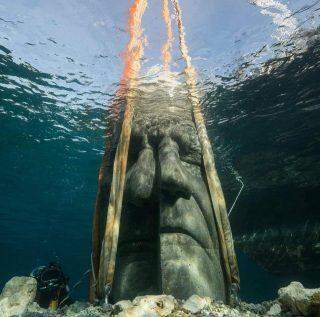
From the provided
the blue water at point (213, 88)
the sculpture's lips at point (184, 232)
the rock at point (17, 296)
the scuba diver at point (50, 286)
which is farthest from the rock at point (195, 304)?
the blue water at point (213, 88)

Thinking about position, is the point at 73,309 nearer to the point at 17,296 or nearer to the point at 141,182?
the point at 17,296

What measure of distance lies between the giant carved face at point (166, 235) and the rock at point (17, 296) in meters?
1.25

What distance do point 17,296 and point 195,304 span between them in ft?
9.27

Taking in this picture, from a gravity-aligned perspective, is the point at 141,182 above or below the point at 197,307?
above

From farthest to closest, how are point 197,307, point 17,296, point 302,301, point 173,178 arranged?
point 17,296
point 173,178
point 197,307
point 302,301

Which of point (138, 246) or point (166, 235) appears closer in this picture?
point (166, 235)

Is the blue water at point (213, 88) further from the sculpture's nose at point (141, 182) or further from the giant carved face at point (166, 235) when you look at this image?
the sculpture's nose at point (141, 182)

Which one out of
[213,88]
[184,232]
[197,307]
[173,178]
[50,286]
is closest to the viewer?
[197,307]

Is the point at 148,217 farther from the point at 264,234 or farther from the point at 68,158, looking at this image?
the point at 68,158

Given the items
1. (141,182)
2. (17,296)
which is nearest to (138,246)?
(141,182)

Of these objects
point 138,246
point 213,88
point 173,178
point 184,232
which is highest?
point 213,88

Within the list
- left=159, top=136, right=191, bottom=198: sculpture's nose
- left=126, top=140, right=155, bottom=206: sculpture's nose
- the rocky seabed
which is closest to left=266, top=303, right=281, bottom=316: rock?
the rocky seabed

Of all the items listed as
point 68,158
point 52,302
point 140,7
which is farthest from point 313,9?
point 68,158

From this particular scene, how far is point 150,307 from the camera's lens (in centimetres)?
270
